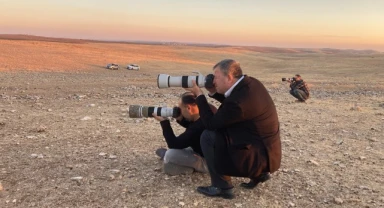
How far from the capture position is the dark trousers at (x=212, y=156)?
4.59 m

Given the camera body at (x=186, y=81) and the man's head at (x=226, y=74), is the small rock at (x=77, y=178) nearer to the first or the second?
the camera body at (x=186, y=81)

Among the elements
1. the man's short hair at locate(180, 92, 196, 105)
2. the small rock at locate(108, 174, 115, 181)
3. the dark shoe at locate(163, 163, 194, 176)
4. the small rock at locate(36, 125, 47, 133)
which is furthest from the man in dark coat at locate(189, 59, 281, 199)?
the small rock at locate(36, 125, 47, 133)

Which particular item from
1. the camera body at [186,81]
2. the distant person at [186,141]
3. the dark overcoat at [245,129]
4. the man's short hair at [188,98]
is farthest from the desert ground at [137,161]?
the camera body at [186,81]

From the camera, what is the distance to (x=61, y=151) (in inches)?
255

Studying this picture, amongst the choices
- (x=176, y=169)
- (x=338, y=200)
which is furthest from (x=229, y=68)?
(x=338, y=200)

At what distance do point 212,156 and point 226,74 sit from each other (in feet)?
3.22

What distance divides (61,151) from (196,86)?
2.98 metres

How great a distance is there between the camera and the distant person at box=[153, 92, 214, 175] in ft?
16.4

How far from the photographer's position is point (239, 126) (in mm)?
4359

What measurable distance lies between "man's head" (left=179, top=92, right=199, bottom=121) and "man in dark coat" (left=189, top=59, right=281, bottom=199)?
0.21 meters

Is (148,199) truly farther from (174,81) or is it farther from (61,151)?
(61,151)

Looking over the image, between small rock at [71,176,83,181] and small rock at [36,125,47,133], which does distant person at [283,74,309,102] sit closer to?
small rock at [36,125,47,133]

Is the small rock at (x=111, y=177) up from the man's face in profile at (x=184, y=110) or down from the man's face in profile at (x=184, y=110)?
down

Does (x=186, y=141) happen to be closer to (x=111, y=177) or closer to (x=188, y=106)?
(x=188, y=106)
